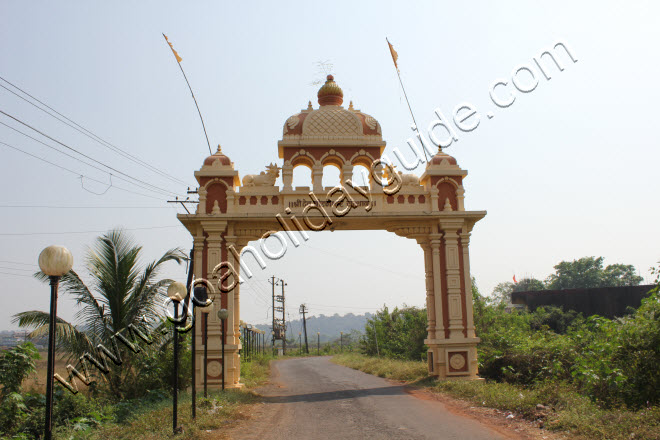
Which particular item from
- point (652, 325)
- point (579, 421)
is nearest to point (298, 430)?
point (579, 421)

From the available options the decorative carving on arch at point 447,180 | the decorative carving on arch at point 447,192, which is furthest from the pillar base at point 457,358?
the decorative carving on arch at point 447,180

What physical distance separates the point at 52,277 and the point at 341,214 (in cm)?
990

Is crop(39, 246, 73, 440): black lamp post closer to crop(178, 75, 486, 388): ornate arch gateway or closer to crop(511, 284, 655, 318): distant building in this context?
crop(178, 75, 486, 388): ornate arch gateway

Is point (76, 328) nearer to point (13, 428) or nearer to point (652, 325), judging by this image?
point (13, 428)

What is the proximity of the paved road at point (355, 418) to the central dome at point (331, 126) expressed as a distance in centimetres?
735

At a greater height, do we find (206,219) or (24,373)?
(206,219)

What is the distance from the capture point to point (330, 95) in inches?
689

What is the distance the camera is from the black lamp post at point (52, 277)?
19.6 ft

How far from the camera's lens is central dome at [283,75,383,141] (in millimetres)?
16188

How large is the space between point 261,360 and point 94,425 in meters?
20.8

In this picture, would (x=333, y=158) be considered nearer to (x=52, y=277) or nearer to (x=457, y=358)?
(x=457, y=358)

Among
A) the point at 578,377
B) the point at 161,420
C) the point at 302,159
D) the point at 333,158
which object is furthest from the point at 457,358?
the point at 161,420

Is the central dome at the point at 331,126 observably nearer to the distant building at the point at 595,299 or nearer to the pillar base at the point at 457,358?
the pillar base at the point at 457,358

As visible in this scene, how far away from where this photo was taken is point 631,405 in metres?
9.23
